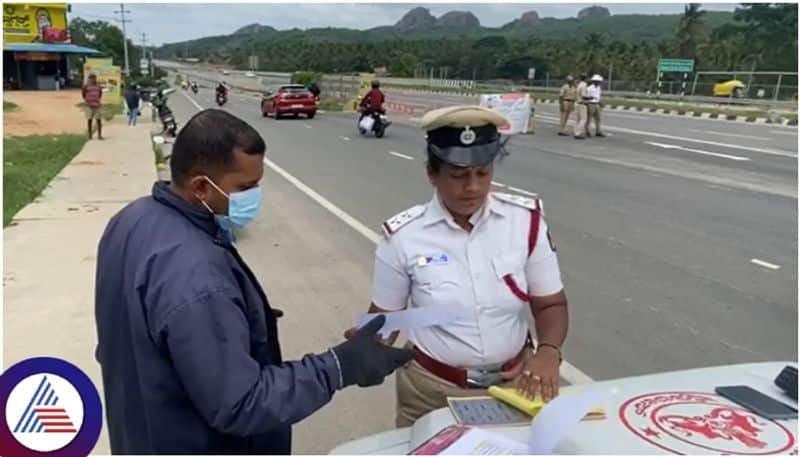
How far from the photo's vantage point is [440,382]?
2.21 m

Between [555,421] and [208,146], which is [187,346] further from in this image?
[555,421]

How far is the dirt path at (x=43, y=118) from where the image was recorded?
74.5 ft

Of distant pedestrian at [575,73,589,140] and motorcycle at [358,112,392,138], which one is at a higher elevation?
distant pedestrian at [575,73,589,140]

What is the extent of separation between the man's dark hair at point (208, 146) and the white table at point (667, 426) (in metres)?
0.79

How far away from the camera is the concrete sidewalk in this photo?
4527 mm

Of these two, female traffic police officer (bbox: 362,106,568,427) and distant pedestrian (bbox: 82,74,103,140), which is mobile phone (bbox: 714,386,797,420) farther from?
distant pedestrian (bbox: 82,74,103,140)

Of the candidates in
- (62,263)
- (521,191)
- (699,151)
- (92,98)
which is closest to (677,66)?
(699,151)

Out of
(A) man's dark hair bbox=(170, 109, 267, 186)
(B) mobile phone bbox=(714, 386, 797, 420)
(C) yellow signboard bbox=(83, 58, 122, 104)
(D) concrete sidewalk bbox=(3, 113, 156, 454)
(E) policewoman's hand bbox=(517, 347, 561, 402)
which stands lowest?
(C) yellow signboard bbox=(83, 58, 122, 104)

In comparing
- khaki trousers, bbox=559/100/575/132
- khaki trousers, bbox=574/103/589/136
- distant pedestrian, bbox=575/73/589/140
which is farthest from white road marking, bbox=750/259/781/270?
khaki trousers, bbox=559/100/575/132

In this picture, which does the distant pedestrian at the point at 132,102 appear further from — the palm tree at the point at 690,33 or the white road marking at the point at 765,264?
the palm tree at the point at 690,33

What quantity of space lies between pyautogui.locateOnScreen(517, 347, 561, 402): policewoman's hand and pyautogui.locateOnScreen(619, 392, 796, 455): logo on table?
25cm

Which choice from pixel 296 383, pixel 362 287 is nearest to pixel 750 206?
pixel 362 287

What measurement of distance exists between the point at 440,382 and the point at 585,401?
677 mm

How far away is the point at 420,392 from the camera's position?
228 cm
